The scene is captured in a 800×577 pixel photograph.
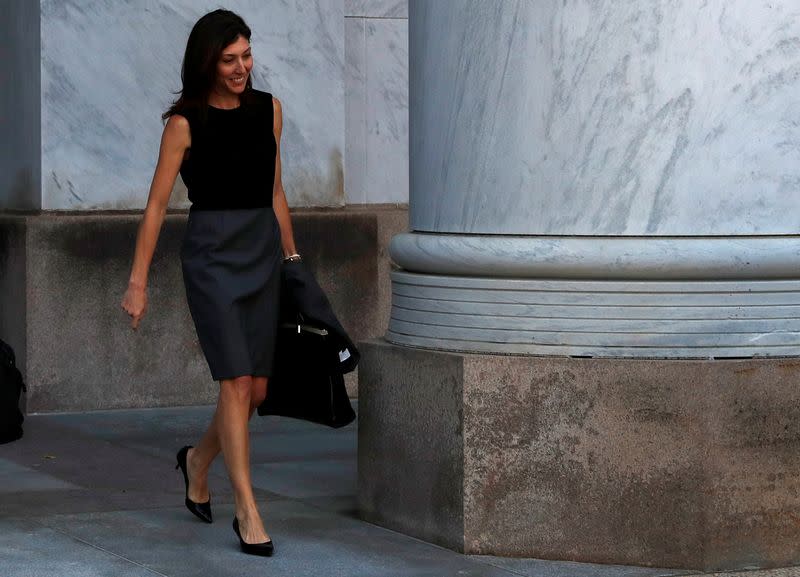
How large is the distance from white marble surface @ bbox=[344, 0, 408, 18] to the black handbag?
4.39 meters

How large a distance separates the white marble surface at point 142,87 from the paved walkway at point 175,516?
1.38 m

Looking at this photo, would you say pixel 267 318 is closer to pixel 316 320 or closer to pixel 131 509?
pixel 316 320

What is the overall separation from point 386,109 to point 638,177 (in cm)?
474

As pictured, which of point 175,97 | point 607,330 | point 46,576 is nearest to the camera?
point 46,576

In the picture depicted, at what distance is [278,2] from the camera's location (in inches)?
378

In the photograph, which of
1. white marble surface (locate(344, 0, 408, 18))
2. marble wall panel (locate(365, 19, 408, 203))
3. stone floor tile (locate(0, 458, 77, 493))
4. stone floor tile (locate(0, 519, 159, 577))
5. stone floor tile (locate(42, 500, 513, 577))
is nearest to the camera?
stone floor tile (locate(0, 519, 159, 577))

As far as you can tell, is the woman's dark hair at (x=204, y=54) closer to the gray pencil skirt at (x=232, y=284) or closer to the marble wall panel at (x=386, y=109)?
the gray pencil skirt at (x=232, y=284)

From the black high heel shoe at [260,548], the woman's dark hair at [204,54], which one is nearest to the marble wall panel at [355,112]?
the woman's dark hair at [204,54]

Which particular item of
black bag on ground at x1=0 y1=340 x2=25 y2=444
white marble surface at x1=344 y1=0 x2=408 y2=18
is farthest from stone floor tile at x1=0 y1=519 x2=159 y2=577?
white marble surface at x1=344 y1=0 x2=408 y2=18

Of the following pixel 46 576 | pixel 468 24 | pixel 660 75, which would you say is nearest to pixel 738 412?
pixel 660 75

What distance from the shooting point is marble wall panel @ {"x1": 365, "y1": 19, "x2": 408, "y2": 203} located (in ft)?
33.4

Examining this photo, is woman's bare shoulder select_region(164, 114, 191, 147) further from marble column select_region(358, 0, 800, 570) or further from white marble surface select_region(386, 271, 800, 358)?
white marble surface select_region(386, 271, 800, 358)

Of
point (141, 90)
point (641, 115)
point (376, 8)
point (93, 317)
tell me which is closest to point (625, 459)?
point (641, 115)

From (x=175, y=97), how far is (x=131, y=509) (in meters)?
3.61
